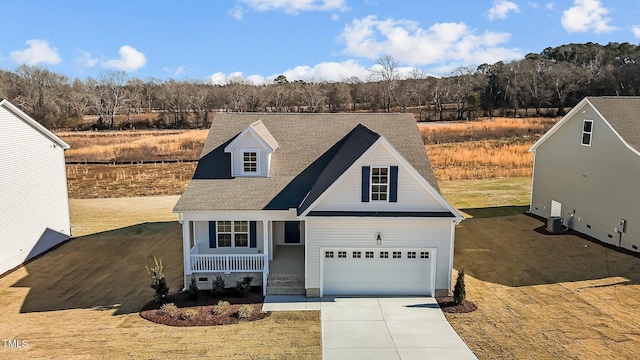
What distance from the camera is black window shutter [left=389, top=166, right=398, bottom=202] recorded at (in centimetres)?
1576

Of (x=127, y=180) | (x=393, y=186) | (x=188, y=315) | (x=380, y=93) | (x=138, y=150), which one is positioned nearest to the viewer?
(x=188, y=315)

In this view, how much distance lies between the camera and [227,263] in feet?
56.0

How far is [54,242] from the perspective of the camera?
23.1 m

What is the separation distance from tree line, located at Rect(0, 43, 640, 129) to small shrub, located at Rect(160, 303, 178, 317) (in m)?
71.7

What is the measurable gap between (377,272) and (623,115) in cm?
1521

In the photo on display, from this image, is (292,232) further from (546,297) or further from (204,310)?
(546,297)

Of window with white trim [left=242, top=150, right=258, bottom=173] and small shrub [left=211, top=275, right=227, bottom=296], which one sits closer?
small shrub [left=211, top=275, right=227, bottom=296]

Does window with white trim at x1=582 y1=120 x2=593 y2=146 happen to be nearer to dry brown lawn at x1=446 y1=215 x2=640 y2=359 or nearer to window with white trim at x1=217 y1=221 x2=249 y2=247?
dry brown lawn at x1=446 y1=215 x2=640 y2=359

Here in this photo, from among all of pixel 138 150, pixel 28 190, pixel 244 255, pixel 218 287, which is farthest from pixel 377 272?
pixel 138 150

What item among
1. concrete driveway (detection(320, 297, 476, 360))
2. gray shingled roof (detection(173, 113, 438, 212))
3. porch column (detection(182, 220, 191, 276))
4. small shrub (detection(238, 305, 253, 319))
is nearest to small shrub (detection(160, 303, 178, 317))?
porch column (detection(182, 220, 191, 276))

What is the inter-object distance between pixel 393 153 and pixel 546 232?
12805 millimetres

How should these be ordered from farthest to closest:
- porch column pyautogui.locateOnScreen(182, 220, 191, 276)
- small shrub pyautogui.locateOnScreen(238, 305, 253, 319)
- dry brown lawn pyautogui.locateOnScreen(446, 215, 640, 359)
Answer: porch column pyautogui.locateOnScreen(182, 220, 191, 276)
small shrub pyautogui.locateOnScreen(238, 305, 253, 319)
dry brown lawn pyautogui.locateOnScreen(446, 215, 640, 359)

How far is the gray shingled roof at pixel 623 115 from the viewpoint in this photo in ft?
68.8

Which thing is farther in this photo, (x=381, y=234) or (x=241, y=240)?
(x=241, y=240)
